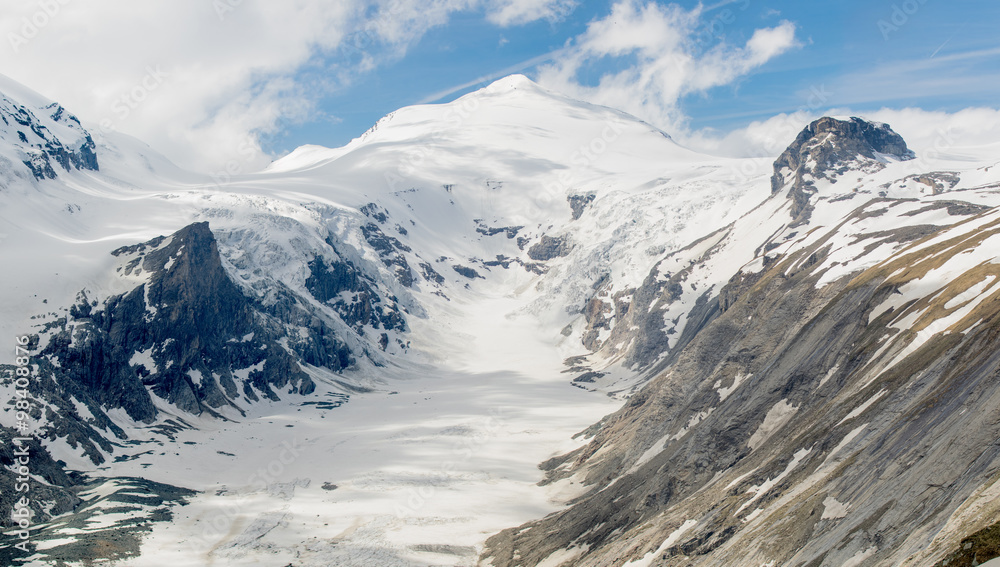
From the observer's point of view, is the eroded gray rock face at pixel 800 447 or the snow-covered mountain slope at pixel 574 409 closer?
the eroded gray rock face at pixel 800 447

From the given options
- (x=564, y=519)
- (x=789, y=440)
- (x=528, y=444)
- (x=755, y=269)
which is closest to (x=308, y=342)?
(x=528, y=444)

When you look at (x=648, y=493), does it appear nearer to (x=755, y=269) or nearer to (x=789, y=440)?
(x=789, y=440)

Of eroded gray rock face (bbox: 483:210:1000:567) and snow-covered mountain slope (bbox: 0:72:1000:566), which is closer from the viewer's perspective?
eroded gray rock face (bbox: 483:210:1000:567)

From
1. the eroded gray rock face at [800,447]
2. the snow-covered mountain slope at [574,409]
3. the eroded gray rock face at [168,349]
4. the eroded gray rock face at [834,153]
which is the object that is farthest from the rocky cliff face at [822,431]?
the eroded gray rock face at [168,349]

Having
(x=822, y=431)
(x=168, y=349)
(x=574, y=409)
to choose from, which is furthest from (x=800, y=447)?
(x=168, y=349)

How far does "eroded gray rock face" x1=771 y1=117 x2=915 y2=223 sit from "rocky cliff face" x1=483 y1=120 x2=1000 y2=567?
69482 millimetres

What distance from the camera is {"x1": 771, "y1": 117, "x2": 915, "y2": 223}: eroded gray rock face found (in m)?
174

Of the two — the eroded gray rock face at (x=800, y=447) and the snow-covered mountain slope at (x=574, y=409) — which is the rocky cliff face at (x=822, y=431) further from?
the snow-covered mountain slope at (x=574, y=409)

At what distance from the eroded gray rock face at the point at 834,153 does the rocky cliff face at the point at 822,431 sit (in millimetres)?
69482

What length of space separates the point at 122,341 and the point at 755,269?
130311mm

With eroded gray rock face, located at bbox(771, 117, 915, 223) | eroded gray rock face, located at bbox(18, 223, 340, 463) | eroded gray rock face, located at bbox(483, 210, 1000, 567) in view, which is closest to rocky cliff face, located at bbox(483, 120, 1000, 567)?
eroded gray rock face, located at bbox(483, 210, 1000, 567)

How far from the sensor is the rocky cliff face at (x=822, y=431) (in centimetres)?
3300

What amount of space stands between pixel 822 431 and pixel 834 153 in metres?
159

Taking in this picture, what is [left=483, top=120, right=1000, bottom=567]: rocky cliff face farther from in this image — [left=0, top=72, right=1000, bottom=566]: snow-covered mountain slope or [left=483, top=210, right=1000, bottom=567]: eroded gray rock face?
[left=0, top=72, right=1000, bottom=566]: snow-covered mountain slope
